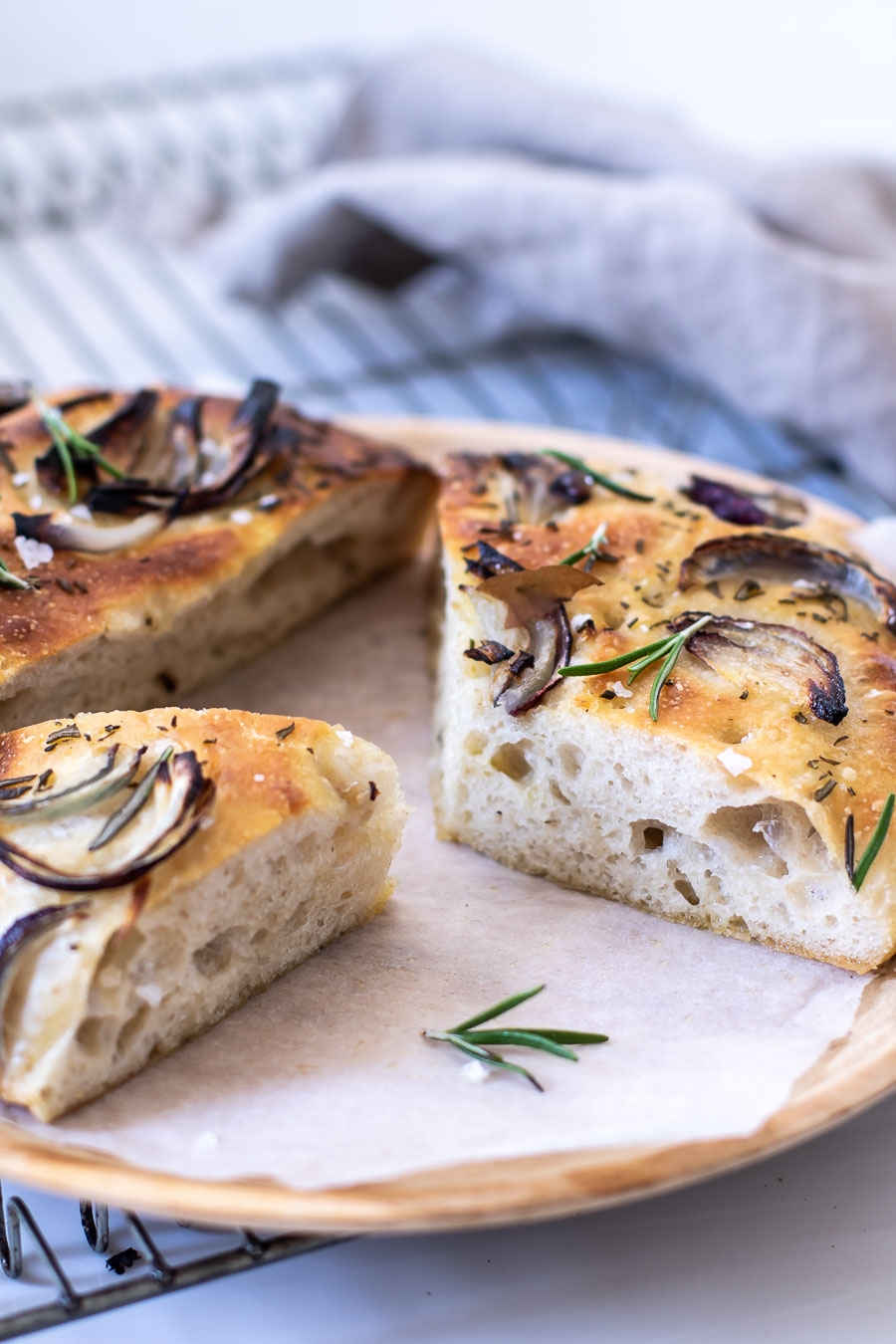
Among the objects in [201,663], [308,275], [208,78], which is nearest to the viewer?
[201,663]

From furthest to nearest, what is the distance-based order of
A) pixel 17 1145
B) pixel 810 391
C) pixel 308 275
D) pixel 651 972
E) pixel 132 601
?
pixel 308 275
pixel 810 391
pixel 132 601
pixel 651 972
pixel 17 1145

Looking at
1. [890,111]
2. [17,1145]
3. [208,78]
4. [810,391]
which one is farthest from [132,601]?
[890,111]

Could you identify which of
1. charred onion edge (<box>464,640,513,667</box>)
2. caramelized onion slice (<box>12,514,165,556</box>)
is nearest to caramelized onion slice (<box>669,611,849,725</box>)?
charred onion edge (<box>464,640,513,667</box>)

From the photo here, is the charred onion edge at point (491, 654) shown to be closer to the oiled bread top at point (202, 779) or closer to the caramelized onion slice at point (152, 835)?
the oiled bread top at point (202, 779)

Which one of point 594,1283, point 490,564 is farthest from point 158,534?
point 594,1283

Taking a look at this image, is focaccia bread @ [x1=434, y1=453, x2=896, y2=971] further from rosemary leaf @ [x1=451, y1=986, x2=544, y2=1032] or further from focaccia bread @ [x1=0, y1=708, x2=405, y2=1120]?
rosemary leaf @ [x1=451, y1=986, x2=544, y2=1032]

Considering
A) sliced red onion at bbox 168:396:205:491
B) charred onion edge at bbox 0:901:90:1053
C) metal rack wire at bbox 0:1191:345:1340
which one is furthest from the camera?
sliced red onion at bbox 168:396:205:491

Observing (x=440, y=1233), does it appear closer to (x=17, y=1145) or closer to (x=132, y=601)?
(x=17, y=1145)
